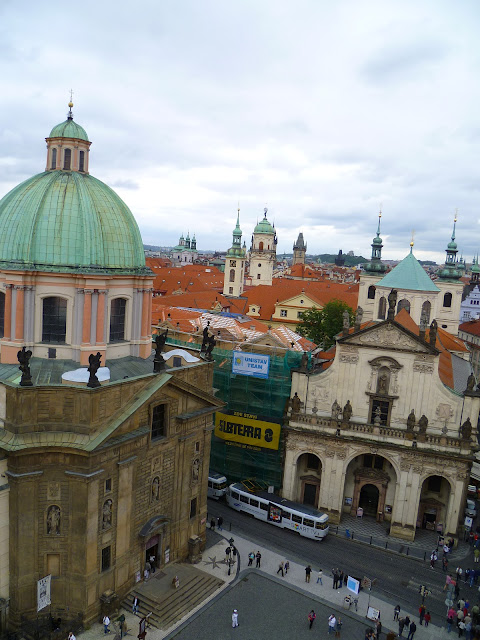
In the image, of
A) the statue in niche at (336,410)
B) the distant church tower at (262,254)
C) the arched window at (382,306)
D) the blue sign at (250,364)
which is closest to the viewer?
the statue in niche at (336,410)

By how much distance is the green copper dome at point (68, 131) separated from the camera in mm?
33203

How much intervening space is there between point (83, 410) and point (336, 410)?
21.7 m

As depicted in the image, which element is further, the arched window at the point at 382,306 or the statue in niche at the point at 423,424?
the arched window at the point at 382,306

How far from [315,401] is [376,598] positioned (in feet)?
47.8

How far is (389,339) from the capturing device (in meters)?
41.1

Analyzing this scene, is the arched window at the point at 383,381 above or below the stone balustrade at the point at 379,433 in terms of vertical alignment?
above

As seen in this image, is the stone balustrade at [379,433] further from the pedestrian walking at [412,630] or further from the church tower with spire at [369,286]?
the church tower with spire at [369,286]

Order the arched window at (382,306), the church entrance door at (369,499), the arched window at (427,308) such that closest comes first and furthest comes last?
1. the church entrance door at (369,499)
2. the arched window at (382,306)
3. the arched window at (427,308)

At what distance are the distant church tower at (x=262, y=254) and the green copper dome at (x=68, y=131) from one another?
3357 inches

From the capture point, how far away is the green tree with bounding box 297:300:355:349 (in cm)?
7212

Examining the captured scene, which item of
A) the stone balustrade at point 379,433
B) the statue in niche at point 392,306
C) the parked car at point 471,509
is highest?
the statue in niche at point 392,306

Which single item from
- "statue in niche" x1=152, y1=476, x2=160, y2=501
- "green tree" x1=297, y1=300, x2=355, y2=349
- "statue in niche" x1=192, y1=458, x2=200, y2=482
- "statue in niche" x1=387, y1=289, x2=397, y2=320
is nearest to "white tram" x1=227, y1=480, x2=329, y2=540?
"statue in niche" x1=192, y1=458, x2=200, y2=482

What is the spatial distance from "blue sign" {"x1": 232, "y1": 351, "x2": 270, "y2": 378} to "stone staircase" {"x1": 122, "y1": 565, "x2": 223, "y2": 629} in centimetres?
1613

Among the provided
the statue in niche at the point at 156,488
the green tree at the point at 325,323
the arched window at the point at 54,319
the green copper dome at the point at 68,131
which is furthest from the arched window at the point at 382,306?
the arched window at the point at 54,319
